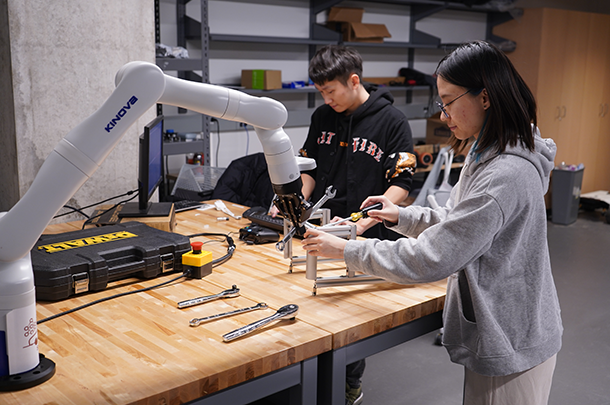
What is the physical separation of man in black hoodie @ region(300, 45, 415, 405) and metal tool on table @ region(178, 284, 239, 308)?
847 millimetres

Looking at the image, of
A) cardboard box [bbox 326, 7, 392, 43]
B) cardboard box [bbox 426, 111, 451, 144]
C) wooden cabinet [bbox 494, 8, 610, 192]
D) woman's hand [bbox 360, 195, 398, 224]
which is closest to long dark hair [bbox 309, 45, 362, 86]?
woman's hand [bbox 360, 195, 398, 224]

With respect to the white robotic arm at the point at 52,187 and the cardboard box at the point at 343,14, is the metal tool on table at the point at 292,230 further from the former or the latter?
the cardboard box at the point at 343,14

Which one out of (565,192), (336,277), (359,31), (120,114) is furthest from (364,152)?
(565,192)

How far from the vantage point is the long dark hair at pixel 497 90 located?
1.19 metres

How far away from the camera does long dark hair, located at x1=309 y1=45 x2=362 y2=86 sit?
2.17m

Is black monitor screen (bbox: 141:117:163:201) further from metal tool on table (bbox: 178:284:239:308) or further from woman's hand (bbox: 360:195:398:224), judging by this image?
woman's hand (bbox: 360:195:398:224)

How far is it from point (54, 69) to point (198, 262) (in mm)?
1317

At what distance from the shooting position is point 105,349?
1171 millimetres

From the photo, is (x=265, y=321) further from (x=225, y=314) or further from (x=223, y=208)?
(x=223, y=208)

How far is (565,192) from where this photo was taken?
5617mm

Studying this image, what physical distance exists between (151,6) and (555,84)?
4.82 m

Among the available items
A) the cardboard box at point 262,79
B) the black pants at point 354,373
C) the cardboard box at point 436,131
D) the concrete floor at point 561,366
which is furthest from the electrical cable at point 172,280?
the cardboard box at point 436,131

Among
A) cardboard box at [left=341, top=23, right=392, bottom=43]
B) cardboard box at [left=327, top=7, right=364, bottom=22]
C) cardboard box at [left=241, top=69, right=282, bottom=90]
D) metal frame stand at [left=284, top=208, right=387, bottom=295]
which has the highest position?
cardboard box at [left=327, top=7, right=364, bottom=22]

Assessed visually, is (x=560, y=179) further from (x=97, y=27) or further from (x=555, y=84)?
(x=97, y=27)
